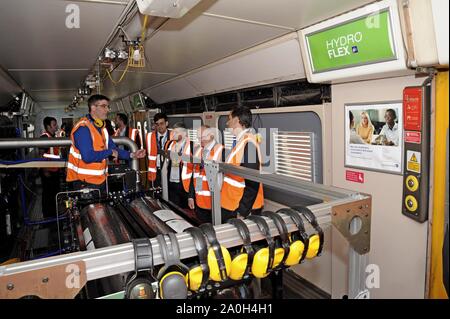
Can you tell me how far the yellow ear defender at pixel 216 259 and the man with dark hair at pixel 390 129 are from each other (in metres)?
1.86

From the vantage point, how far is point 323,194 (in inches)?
59.2

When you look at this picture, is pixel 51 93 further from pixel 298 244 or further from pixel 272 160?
pixel 298 244

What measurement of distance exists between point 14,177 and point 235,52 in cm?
398

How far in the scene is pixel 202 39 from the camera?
2.80 metres

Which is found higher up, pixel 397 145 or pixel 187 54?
pixel 187 54

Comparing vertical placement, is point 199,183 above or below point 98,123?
below

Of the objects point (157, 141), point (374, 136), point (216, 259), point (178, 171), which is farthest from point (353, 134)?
point (157, 141)

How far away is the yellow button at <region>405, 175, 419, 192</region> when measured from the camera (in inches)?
86.6

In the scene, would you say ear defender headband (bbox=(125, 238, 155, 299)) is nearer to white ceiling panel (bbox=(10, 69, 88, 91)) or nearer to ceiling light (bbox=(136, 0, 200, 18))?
ceiling light (bbox=(136, 0, 200, 18))

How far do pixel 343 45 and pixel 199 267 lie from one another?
190 centimetres

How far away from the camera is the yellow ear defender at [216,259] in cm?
103

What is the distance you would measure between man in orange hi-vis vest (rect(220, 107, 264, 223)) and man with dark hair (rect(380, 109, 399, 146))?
3.39ft
